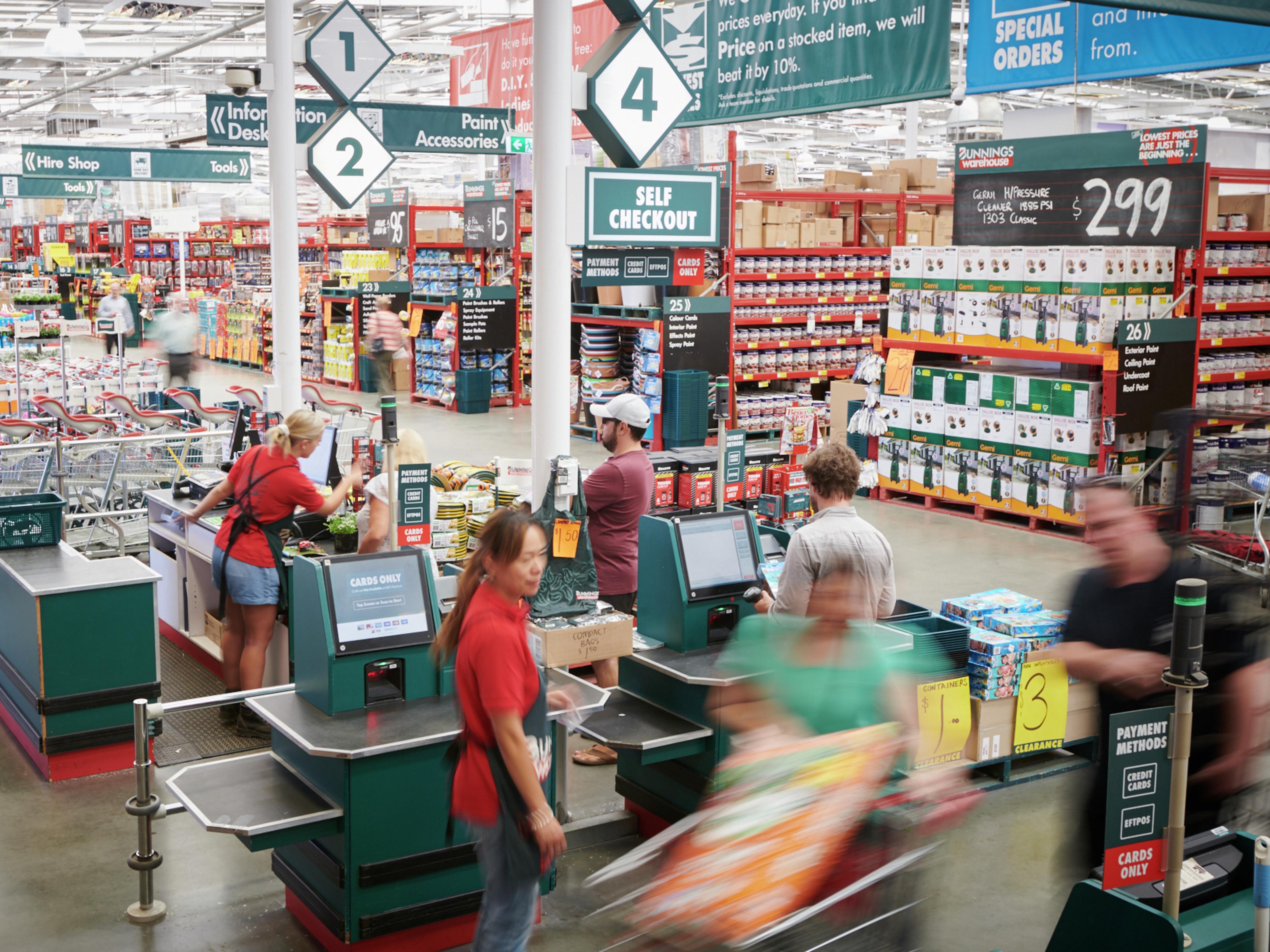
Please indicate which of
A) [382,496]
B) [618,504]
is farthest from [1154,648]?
[382,496]

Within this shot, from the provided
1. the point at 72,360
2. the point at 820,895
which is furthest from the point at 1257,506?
the point at 72,360

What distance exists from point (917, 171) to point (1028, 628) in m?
11.5

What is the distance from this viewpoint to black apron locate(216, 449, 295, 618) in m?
5.68

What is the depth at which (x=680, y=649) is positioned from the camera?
4684 mm

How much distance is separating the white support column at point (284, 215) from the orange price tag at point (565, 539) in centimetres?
348

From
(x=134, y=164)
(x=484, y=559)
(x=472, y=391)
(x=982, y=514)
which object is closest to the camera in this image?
(x=484, y=559)

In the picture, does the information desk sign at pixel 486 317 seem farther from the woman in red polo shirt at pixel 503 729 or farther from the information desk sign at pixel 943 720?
the woman in red polo shirt at pixel 503 729

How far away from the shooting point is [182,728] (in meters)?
6.16

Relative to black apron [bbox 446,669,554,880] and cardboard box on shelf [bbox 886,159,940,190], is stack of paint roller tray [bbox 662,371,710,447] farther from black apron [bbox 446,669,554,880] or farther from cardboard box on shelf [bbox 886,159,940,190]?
black apron [bbox 446,669,554,880]

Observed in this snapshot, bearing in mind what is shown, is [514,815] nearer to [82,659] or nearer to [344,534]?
[82,659]

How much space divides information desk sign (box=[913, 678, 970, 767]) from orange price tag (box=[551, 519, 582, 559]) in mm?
1559

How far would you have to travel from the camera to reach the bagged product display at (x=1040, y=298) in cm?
1019

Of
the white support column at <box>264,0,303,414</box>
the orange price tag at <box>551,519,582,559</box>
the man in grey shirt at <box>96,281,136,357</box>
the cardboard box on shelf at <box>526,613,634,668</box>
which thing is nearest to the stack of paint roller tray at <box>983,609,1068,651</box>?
the cardboard box on shelf at <box>526,613,634,668</box>

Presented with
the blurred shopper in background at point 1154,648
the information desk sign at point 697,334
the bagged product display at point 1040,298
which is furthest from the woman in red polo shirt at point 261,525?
the information desk sign at point 697,334
